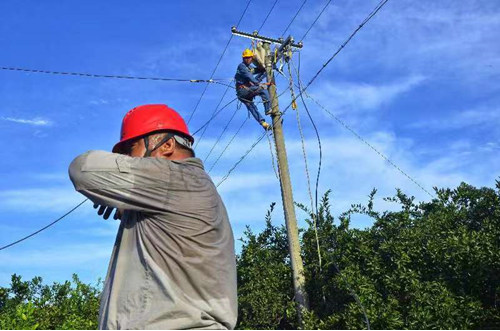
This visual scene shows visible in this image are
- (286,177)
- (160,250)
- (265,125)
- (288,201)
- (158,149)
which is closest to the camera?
(160,250)

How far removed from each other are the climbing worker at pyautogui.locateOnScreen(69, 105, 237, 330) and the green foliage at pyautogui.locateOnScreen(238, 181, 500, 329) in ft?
12.5

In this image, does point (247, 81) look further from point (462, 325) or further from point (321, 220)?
point (462, 325)

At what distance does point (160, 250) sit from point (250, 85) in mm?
10883

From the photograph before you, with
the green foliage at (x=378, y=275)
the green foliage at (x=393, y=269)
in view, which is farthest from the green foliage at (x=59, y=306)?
the green foliage at (x=393, y=269)

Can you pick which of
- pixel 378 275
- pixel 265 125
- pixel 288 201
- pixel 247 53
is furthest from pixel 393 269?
pixel 247 53

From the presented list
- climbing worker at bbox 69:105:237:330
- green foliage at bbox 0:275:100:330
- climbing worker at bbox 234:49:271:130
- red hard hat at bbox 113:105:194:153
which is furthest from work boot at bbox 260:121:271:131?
climbing worker at bbox 69:105:237:330

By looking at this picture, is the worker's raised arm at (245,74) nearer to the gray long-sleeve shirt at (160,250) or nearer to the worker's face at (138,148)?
the worker's face at (138,148)

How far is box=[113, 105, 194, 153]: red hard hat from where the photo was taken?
8.59 ft

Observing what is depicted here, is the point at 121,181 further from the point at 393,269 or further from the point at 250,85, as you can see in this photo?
Answer: the point at 250,85

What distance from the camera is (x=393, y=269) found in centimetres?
871

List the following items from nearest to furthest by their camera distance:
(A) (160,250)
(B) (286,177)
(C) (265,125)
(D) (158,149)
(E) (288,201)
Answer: (A) (160,250) < (D) (158,149) < (E) (288,201) < (B) (286,177) < (C) (265,125)

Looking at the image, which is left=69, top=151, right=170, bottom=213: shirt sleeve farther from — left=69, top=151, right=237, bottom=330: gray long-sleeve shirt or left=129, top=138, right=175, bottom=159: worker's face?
left=129, top=138, right=175, bottom=159: worker's face

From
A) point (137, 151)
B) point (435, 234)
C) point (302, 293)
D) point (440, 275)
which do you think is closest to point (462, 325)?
point (440, 275)

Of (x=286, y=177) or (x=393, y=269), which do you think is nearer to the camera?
(x=393, y=269)
